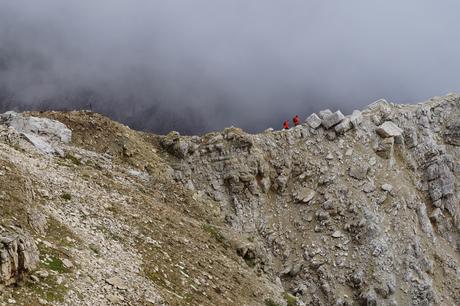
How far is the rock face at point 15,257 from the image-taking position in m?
18.5

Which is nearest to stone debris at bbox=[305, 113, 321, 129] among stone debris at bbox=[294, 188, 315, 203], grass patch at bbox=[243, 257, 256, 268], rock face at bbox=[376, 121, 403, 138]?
rock face at bbox=[376, 121, 403, 138]

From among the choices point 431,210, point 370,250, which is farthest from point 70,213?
point 431,210

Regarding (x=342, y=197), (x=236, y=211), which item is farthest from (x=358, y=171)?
(x=236, y=211)

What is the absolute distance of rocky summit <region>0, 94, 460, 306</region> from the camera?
2302 centimetres

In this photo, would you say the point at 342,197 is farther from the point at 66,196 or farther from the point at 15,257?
the point at 15,257

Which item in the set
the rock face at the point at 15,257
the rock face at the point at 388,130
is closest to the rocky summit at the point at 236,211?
the rock face at the point at 15,257

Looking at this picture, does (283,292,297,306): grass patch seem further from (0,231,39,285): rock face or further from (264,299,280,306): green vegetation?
(0,231,39,285): rock face

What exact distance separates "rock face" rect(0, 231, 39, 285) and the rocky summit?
5cm

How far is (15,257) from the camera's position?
19.0m

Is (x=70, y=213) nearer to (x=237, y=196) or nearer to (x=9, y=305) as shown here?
(x=9, y=305)

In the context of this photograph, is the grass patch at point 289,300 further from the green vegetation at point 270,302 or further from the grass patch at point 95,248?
the grass patch at point 95,248

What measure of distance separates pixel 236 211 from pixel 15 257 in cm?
3153

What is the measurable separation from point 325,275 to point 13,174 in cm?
3169

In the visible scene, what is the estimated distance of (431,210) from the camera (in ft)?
186
